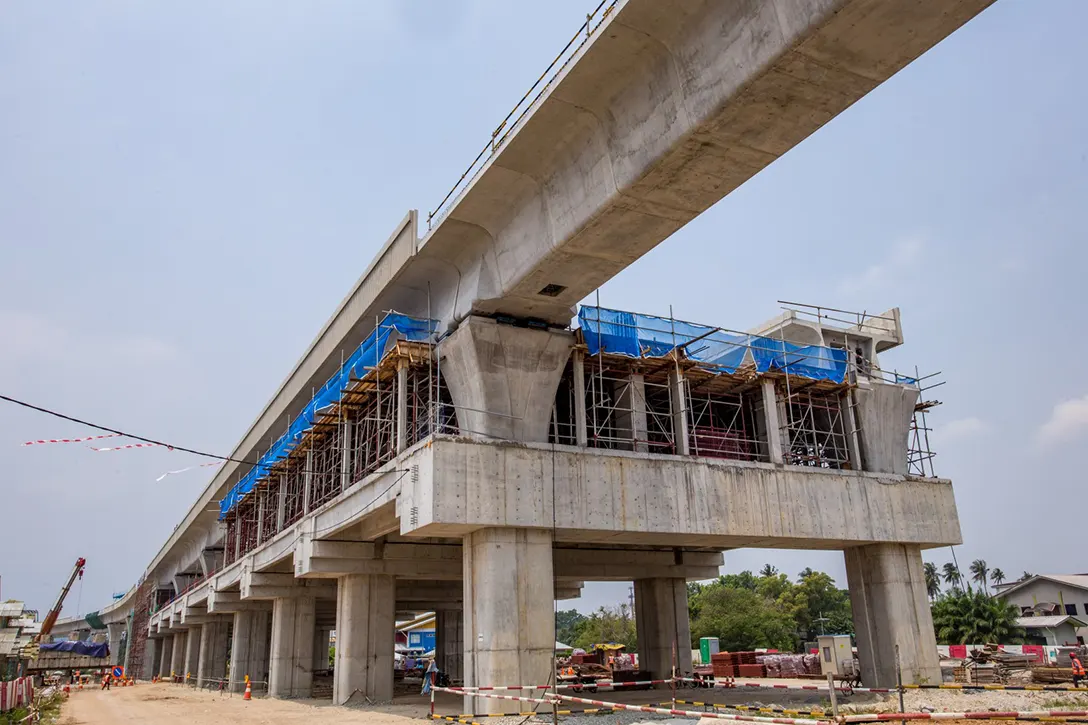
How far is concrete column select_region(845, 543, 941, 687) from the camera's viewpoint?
79.5 feet

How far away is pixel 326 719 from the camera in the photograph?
2097cm

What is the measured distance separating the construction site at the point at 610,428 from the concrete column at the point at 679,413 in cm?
9

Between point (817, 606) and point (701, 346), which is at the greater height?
point (701, 346)

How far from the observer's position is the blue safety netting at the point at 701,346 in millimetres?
22969

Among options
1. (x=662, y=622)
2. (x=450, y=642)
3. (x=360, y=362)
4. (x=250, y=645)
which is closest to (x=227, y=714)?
(x=360, y=362)

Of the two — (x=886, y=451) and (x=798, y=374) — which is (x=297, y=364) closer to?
(x=798, y=374)

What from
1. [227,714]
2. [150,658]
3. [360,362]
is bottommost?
[227,714]

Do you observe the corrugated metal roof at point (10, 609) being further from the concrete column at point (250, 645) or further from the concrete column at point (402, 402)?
the concrete column at point (402, 402)

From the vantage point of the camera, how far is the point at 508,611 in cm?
1853

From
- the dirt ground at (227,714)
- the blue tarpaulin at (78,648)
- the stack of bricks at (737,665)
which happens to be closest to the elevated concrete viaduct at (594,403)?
the dirt ground at (227,714)

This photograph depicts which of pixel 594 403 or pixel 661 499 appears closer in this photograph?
pixel 661 499

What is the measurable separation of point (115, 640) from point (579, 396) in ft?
322

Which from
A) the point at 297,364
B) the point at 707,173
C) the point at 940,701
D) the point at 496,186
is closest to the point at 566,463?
the point at 496,186

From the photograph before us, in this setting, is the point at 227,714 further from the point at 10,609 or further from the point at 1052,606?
the point at 1052,606
